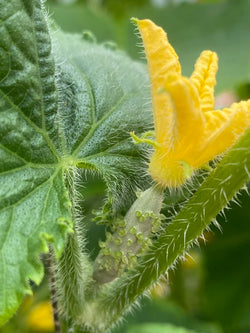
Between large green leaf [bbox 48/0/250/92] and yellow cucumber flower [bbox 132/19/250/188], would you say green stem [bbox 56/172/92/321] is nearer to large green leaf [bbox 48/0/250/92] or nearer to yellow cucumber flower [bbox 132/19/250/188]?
yellow cucumber flower [bbox 132/19/250/188]

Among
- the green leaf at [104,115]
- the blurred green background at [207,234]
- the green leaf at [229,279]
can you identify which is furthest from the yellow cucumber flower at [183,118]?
the green leaf at [229,279]

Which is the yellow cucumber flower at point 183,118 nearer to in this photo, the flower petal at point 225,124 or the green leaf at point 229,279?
the flower petal at point 225,124

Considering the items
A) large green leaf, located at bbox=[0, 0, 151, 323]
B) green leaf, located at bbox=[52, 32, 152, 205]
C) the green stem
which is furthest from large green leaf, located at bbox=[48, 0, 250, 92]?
the green stem

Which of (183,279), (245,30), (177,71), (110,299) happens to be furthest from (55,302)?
(245,30)

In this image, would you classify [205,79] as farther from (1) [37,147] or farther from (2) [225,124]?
(1) [37,147]

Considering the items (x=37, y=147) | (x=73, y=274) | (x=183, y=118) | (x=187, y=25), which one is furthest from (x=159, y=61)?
(x=187, y=25)

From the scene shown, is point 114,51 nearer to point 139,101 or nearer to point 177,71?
point 139,101
